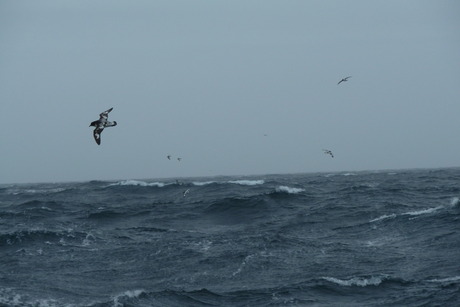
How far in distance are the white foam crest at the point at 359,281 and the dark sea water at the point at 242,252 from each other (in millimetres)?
38

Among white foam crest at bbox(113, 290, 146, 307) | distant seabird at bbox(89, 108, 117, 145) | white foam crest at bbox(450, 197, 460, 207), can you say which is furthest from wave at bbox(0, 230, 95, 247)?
white foam crest at bbox(450, 197, 460, 207)

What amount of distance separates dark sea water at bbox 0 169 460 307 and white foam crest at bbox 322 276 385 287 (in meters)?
0.04

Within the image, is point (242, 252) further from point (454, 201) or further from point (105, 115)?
point (454, 201)

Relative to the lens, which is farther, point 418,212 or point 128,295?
point 418,212

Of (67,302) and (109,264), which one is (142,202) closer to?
(109,264)

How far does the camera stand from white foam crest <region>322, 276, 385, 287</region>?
2456 cm

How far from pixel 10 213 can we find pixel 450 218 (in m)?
32.5

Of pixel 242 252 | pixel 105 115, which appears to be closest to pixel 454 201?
pixel 242 252

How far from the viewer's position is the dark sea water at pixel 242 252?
24062 millimetres

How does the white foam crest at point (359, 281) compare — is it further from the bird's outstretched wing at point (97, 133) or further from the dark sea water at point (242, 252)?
the bird's outstretched wing at point (97, 133)

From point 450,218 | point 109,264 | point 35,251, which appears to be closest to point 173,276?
point 109,264

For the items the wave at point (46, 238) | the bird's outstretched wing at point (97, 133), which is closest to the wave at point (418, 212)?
the wave at point (46, 238)

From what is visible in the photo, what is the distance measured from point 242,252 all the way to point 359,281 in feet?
25.1

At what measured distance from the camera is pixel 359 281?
24953 millimetres
